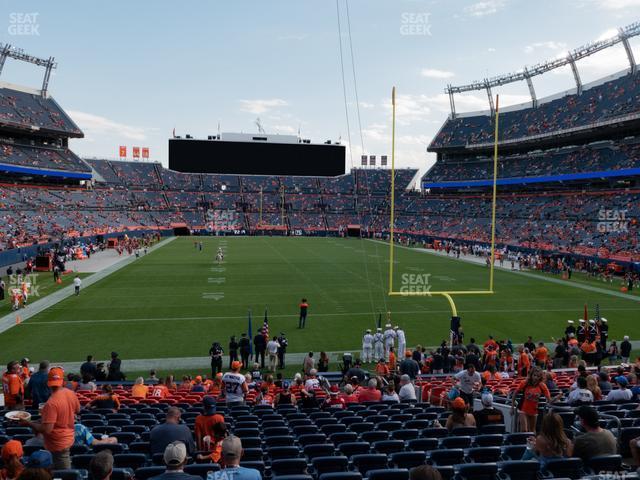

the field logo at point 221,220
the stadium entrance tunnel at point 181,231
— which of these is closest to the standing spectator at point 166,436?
the stadium entrance tunnel at point 181,231

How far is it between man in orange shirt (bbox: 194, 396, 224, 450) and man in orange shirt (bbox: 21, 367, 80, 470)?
4.51 ft

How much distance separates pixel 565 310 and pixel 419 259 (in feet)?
68.0

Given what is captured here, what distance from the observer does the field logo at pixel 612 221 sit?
42469mm

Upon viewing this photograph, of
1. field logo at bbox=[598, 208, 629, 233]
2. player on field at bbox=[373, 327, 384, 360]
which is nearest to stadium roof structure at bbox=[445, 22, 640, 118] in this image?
field logo at bbox=[598, 208, 629, 233]

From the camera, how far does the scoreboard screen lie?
82.8 m

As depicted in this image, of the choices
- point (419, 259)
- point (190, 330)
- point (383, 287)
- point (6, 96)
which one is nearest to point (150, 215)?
point (6, 96)

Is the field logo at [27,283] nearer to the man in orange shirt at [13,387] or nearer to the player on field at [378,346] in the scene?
the man in orange shirt at [13,387]

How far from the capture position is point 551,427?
15.2 feet

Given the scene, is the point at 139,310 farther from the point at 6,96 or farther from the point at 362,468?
the point at 6,96

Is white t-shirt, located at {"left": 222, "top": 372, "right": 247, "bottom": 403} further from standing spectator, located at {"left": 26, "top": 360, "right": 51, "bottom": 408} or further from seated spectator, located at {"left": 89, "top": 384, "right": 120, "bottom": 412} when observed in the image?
standing spectator, located at {"left": 26, "top": 360, "right": 51, "bottom": 408}

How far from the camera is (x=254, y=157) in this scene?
8481 centimetres

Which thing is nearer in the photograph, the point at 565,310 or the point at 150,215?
the point at 565,310

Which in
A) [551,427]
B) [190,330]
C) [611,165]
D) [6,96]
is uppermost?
[6,96]

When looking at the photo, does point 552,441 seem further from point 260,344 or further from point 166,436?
point 260,344
